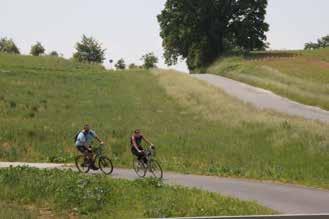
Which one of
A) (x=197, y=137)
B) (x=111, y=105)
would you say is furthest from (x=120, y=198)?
(x=111, y=105)

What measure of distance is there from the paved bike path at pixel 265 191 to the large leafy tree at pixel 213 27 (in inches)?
2905

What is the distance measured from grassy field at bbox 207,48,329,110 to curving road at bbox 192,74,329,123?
44.9 inches

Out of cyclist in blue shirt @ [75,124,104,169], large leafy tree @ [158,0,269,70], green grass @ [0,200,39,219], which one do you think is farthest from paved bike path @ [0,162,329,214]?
large leafy tree @ [158,0,269,70]

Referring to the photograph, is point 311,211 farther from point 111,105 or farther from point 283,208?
point 111,105

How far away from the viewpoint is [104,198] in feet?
55.9

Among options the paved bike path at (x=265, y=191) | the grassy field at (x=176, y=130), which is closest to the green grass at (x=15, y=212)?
the paved bike path at (x=265, y=191)

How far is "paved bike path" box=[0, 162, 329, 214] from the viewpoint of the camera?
18450 mm

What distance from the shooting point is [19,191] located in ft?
58.2

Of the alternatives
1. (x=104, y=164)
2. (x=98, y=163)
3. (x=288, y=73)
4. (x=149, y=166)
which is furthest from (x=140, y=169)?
(x=288, y=73)

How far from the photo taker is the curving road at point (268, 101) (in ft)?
153

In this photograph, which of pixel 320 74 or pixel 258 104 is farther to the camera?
pixel 320 74

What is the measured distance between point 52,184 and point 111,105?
98.6 feet

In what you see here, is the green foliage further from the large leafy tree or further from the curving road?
the curving road

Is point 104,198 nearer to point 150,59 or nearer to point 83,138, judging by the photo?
point 83,138
